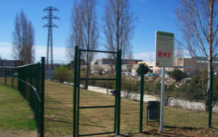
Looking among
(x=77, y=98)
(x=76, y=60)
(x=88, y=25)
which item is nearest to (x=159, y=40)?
(x=76, y=60)

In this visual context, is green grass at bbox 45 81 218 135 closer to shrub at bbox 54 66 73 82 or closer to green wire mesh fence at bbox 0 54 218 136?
green wire mesh fence at bbox 0 54 218 136

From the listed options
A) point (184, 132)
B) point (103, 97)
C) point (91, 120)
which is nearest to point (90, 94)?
point (103, 97)

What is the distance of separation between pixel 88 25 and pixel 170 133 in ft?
61.5

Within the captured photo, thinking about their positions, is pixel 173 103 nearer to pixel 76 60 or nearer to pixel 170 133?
pixel 170 133

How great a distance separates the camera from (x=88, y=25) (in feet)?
73.9

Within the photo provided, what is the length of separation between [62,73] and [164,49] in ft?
10.4

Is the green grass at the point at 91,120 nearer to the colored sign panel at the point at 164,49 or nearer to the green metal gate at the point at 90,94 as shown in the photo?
the green metal gate at the point at 90,94

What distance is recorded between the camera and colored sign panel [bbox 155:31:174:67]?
5.76 metres

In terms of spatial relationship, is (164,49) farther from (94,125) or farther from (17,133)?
(17,133)

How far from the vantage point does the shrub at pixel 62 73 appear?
5324mm

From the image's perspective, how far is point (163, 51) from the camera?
19.3 feet

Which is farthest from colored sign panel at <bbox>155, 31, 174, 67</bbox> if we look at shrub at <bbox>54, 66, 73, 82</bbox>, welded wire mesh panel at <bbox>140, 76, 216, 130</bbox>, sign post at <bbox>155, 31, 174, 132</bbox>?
shrub at <bbox>54, 66, 73, 82</bbox>

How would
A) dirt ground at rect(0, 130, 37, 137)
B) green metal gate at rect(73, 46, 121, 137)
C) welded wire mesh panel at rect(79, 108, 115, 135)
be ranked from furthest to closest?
welded wire mesh panel at rect(79, 108, 115, 135) → dirt ground at rect(0, 130, 37, 137) → green metal gate at rect(73, 46, 121, 137)

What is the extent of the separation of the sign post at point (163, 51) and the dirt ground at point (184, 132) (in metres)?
0.26
